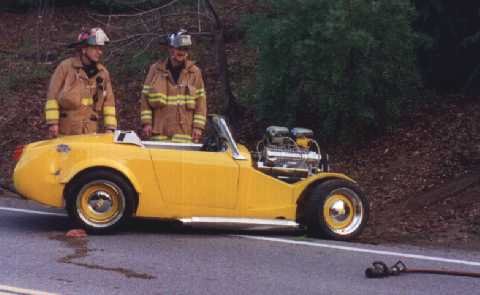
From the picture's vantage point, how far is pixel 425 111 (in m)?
14.2

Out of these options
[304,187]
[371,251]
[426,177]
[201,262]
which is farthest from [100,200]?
[426,177]

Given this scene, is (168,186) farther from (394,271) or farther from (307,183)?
(394,271)

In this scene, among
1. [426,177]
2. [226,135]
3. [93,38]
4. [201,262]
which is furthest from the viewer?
[426,177]

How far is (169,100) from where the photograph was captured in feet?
35.6

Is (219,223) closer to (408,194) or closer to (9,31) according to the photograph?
(408,194)

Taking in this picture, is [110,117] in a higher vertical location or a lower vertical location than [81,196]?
higher

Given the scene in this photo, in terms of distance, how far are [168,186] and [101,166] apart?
2.35 ft

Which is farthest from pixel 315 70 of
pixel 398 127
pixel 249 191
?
pixel 249 191

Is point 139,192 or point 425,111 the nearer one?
point 139,192

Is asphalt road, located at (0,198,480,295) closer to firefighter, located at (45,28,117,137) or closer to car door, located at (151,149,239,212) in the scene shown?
car door, located at (151,149,239,212)

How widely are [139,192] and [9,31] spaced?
43.5 ft

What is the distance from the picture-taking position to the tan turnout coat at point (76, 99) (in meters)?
10.3

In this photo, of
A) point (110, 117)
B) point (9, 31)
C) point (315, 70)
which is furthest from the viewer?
point (9, 31)

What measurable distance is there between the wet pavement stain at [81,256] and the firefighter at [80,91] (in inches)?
60.3
